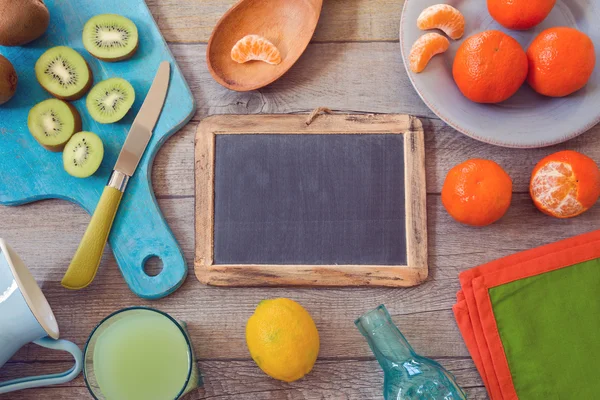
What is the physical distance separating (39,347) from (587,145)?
3.86ft

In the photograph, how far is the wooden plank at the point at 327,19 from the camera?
1086 mm

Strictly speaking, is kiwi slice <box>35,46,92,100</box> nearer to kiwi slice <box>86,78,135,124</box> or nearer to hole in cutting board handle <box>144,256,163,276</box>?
kiwi slice <box>86,78,135,124</box>

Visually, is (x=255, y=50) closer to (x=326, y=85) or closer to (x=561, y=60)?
(x=326, y=85)

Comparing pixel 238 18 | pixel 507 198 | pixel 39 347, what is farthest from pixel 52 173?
pixel 507 198

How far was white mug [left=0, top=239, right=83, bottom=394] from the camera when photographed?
86cm

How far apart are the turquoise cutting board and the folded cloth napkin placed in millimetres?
592

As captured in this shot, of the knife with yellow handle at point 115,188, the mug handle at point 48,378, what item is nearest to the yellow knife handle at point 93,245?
the knife with yellow handle at point 115,188

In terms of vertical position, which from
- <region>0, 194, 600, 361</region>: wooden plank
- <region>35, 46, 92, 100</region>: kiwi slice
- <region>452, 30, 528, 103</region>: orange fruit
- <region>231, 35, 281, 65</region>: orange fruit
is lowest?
<region>0, 194, 600, 361</region>: wooden plank

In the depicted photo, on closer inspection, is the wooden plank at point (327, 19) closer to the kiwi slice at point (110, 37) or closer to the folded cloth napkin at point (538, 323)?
the kiwi slice at point (110, 37)

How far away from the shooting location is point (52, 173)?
1040mm

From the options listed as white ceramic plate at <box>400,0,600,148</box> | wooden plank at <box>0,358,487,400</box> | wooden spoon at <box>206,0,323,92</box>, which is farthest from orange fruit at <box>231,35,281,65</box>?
wooden plank at <box>0,358,487,400</box>

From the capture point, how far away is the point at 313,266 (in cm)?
101

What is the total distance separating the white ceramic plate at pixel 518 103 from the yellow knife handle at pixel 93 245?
2.11 feet

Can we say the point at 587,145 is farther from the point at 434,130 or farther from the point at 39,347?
the point at 39,347
